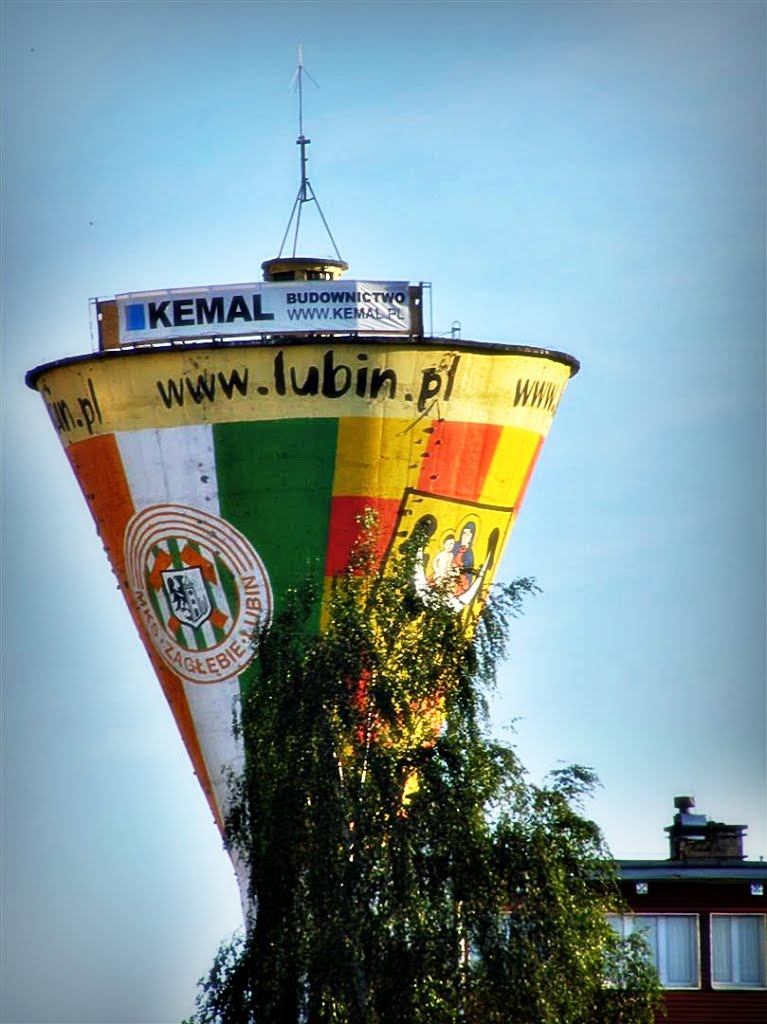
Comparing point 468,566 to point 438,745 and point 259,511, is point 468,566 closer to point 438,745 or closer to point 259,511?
point 259,511

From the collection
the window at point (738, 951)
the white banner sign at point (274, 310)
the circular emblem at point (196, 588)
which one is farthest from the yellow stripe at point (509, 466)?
the window at point (738, 951)

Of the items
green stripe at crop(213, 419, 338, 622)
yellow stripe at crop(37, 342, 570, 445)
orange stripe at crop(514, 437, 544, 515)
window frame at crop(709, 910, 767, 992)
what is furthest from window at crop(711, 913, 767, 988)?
green stripe at crop(213, 419, 338, 622)

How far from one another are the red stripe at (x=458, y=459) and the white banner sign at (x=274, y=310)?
63.9 inches

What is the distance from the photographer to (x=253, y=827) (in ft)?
117

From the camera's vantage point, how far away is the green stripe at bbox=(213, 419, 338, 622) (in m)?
41.9

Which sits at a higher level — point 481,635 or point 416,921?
point 481,635

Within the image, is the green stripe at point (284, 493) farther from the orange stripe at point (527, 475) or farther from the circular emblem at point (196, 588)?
the orange stripe at point (527, 475)

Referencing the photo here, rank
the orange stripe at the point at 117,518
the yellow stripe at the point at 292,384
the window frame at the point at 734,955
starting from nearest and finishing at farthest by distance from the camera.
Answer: the yellow stripe at the point at 292,384, the orange stripe at the point at 117,518, the window frame at the point at 734,955

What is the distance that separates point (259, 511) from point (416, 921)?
911 cm

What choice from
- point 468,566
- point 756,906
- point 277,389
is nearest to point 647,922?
point 756,906

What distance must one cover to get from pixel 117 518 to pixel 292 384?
11.1 ft

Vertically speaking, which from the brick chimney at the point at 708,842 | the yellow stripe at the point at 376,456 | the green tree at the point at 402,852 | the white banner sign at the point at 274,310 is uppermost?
the white banner sign at the point at 274,310

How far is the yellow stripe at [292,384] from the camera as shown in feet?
137

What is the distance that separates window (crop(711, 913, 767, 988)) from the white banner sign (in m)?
10.7
